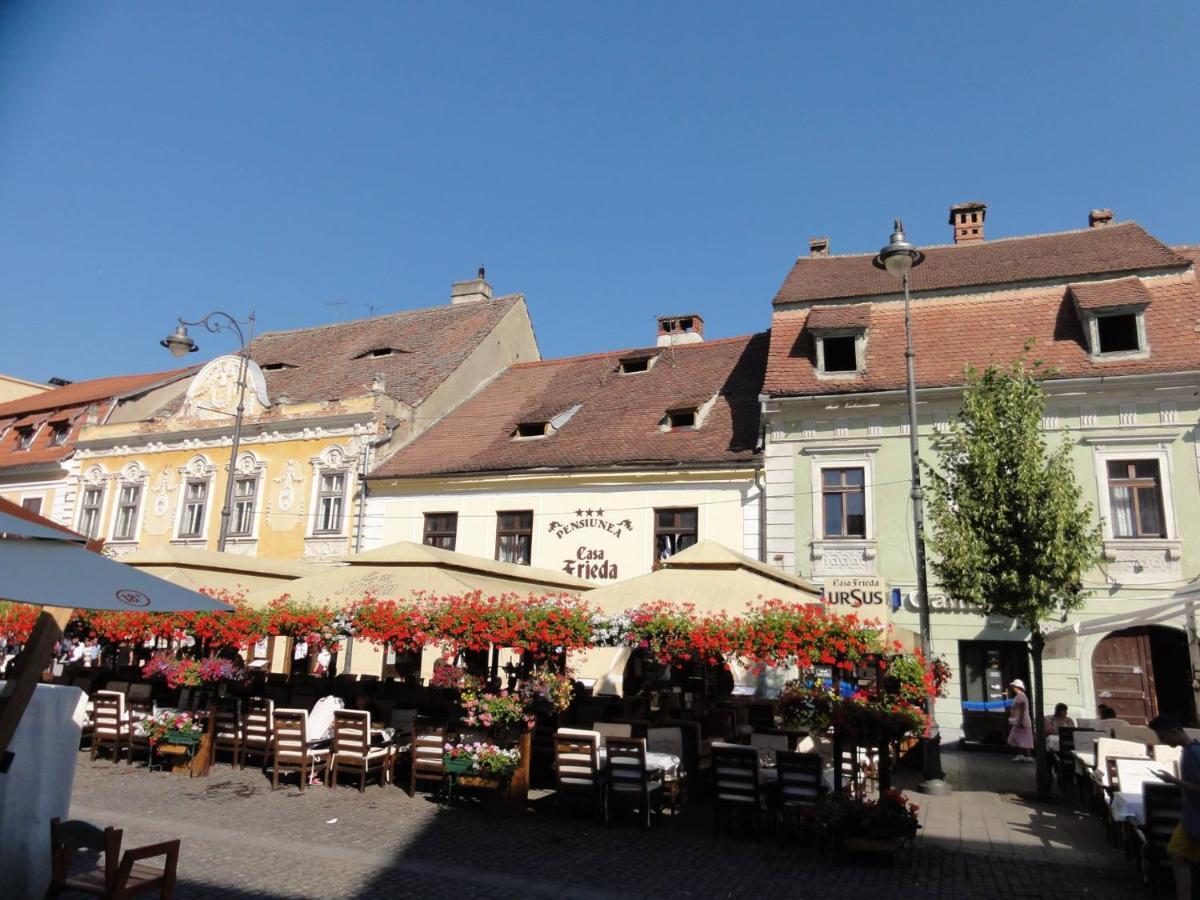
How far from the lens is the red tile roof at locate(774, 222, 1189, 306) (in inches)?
769

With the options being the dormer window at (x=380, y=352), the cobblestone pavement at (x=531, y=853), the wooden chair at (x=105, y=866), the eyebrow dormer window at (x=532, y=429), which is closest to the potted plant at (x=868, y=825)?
the cobblestone pavement at (x=531, y=853)

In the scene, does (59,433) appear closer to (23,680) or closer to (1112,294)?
(23,680)

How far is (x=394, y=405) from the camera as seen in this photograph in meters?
24.7

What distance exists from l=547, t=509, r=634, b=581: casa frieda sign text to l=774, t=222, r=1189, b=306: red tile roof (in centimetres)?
710

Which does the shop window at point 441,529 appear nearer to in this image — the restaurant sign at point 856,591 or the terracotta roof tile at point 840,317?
the restaurant sign at point 856,591

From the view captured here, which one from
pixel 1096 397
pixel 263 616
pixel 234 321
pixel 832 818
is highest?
pixel 234 321

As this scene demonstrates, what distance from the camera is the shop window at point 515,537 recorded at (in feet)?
71.2

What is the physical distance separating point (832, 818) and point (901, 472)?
11.1 m

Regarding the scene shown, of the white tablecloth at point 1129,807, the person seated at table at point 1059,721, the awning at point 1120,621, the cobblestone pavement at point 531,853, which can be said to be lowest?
the cobblestone pavement at point 531,853

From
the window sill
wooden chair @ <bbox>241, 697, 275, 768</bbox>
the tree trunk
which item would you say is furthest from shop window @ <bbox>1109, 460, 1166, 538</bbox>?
wooden chair @ <bbox>241, 697, 275, 768</bbox>

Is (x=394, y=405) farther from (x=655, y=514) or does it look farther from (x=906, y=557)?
(x=906, y=557)

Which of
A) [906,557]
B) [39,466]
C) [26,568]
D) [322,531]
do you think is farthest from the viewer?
[39,466]

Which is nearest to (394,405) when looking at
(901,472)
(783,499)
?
(783,499)

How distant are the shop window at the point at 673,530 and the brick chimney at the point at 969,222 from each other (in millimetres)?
12013
